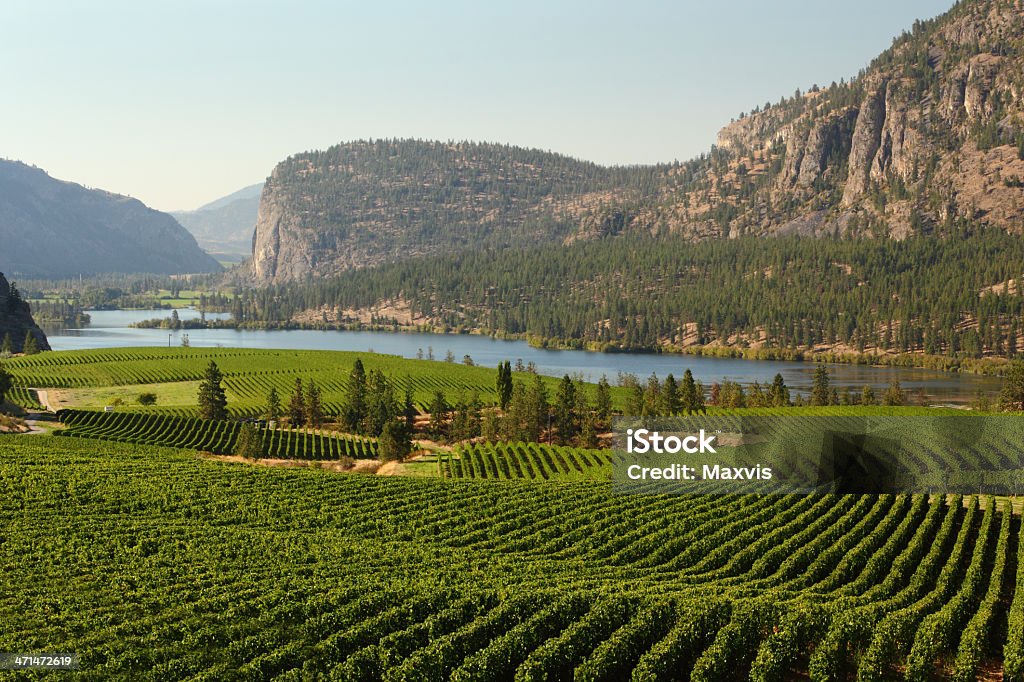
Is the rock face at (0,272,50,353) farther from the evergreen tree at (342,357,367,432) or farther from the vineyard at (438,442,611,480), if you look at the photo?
the vineyard at (438,442,611,480)

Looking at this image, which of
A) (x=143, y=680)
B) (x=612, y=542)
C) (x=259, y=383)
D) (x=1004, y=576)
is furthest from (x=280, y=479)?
(x=259, y=383)

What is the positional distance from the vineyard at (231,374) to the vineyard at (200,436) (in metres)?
9.29

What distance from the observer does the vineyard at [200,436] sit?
7975 cm

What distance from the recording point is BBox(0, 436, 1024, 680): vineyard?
977 inches

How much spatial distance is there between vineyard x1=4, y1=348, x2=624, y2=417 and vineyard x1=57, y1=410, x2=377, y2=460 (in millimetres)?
9292

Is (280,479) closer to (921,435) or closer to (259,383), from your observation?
(921,435)

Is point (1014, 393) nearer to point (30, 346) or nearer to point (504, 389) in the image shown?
point (504, 389)

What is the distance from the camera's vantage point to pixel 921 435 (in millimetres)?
63188

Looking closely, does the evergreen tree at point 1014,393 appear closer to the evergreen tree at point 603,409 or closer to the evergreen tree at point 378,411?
the evergreen tree at point 603,409

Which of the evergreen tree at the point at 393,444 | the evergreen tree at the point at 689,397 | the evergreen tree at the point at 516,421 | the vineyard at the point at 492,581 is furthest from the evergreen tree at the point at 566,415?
the vineyard at the point at 492,581

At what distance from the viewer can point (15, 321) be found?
17312 cm

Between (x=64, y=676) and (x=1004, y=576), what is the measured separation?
3578 cm

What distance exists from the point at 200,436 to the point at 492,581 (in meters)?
60.3

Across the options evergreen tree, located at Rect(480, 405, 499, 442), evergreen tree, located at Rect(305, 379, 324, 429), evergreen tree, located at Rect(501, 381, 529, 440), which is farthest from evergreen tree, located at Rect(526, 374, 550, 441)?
evergreen tree, located at Rect(305, 379, 324, 429)
